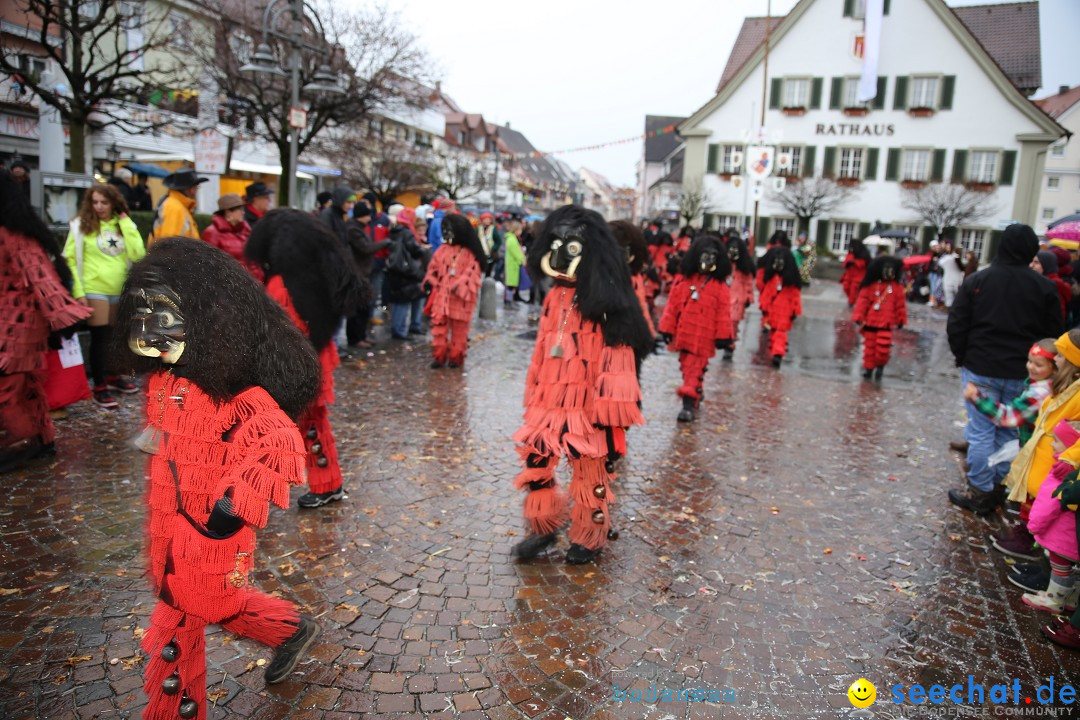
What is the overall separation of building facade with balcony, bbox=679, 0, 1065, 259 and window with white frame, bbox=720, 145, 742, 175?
68mm

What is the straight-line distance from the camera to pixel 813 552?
176 inches

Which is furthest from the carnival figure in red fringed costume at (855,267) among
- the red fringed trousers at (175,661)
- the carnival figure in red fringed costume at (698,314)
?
the red fringed trousers at (175,661)

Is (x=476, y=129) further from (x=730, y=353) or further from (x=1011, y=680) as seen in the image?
(x=1011, y=680)

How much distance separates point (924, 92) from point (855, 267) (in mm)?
19727

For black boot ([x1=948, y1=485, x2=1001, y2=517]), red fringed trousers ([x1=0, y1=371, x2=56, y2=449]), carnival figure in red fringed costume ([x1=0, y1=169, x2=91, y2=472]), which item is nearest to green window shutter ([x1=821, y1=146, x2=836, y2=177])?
black boot ([x1=948, y1=485, x2=1001, y2=517])

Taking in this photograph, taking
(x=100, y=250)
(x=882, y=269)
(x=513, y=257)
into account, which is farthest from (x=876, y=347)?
(x=100, y=250)

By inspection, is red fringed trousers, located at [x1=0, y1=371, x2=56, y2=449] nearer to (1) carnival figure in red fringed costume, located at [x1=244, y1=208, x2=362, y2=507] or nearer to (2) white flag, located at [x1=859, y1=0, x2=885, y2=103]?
(1) carnival figure in red fringed costume, located at [x1=244, y1=208, x2=362, y2=507]

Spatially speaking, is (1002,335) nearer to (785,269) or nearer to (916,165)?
(785,269)

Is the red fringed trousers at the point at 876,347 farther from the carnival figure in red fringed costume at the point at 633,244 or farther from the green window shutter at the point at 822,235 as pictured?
the green window shutter at the point at 822,235

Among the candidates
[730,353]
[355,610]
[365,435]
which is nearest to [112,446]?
[365,435]

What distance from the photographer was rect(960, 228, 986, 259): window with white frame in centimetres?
3387

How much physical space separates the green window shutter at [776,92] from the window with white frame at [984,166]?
9.35 m

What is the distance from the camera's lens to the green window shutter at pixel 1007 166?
1272 inches

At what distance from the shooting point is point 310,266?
4414 millimetres
